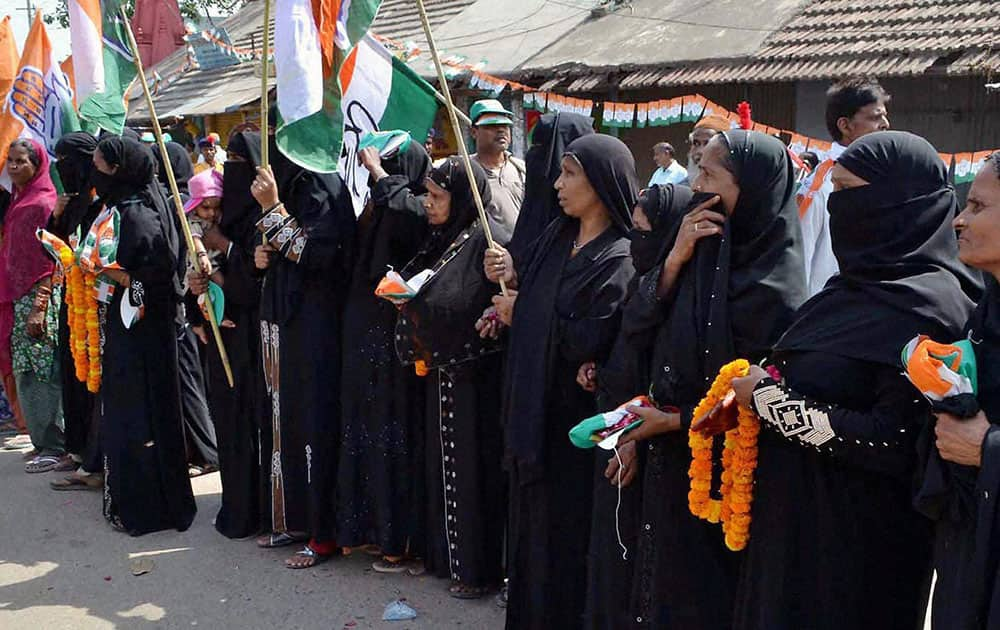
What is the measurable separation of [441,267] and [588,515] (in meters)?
1.21

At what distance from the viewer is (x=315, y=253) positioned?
177 inches

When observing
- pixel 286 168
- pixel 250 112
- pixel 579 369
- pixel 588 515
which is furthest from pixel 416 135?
pixel 250 112

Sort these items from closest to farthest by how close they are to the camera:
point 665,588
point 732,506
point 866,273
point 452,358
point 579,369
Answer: point 866,273 → point 732,506 → point 665,588 → point 579,369 → point 452,358

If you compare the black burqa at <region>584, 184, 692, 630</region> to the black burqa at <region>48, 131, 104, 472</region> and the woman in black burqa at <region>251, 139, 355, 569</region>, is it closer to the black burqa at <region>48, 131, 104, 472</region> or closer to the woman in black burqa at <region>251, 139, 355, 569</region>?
the woman in black burqa at <region>251, 139, 355, 569</region>

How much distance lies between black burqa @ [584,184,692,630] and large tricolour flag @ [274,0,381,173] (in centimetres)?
157

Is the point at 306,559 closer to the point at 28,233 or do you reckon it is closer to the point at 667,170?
the point at 28,233

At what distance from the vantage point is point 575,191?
342 cm

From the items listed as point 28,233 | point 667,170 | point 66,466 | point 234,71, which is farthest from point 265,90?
point 234,71

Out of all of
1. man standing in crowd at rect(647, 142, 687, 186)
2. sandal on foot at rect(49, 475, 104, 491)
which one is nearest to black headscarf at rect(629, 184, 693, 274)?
man standing in crowd at rect(647, 142, 687, 186)

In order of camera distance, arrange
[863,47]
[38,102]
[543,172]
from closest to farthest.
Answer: [543,172], [38,102], [863,47]

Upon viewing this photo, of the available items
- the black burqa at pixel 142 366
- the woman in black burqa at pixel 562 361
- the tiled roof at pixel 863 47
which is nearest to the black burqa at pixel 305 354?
the black burqa at pixel 142 366

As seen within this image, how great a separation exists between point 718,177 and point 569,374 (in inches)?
40.1

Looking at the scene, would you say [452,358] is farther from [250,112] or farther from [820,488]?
[250,112]

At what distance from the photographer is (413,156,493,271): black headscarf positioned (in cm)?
421
